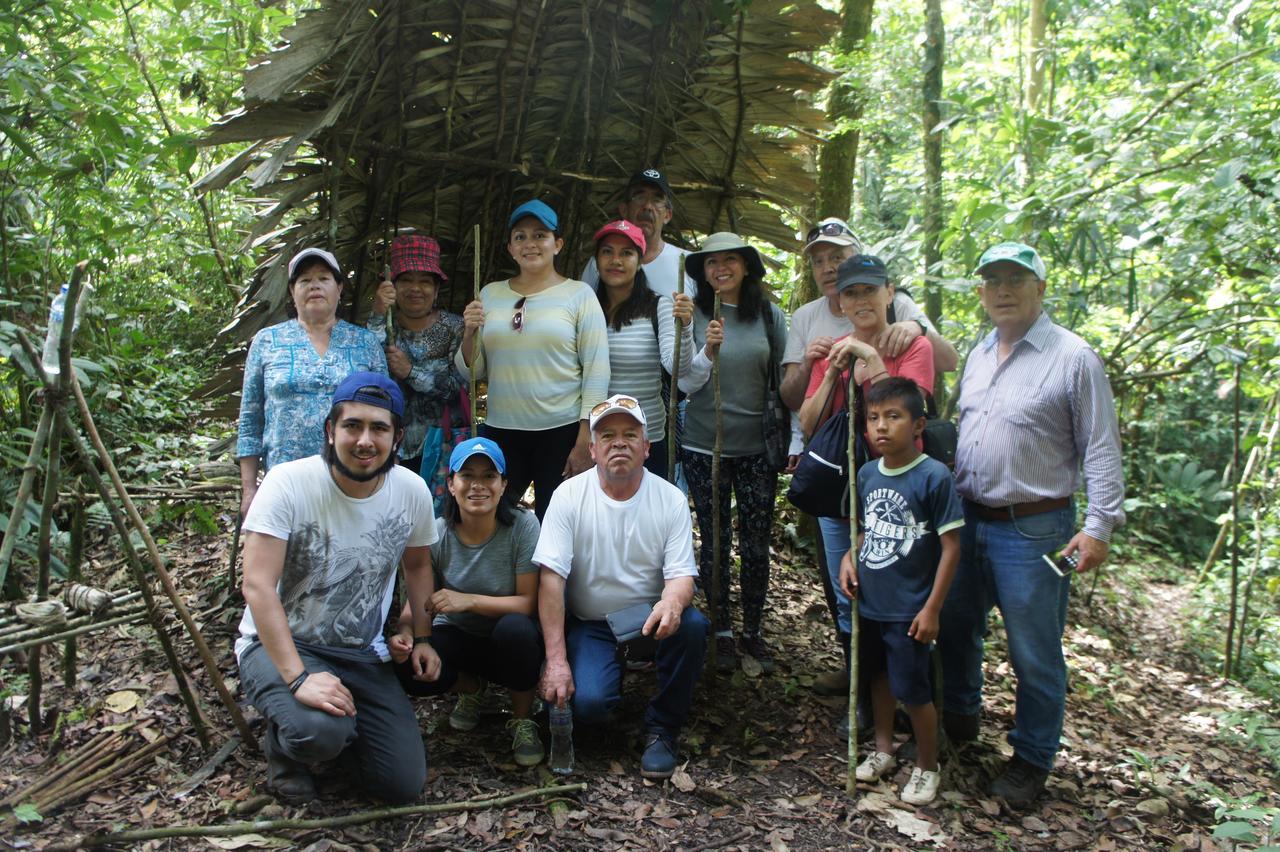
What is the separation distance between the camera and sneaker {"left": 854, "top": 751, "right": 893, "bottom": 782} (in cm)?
333

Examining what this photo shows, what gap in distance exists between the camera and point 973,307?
22.1 ft

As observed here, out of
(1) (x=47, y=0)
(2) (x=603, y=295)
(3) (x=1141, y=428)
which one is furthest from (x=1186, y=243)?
(3) (x=1141, y=428)

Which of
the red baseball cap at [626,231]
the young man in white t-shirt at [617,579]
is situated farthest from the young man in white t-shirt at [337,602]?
the red baseball cap at [626,231]

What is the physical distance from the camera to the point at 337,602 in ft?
10.2

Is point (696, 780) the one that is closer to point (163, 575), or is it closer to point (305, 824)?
point (305, 824)

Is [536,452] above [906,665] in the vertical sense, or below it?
above

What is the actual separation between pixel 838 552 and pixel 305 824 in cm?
A: 219

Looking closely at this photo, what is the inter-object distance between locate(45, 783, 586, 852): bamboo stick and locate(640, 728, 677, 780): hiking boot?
27 centimetres

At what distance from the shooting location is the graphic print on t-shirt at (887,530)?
10.4 feet

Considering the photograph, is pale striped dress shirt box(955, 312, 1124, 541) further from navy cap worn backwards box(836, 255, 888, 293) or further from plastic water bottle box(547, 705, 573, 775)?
plastic water bottle box(547, 705, 573, 775)

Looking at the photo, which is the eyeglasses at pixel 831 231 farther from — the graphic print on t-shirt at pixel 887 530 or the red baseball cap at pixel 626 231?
the graphic print on t-shirt at pixel 887 530

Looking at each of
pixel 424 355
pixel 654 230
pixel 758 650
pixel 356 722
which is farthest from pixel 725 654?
pixel 654 230

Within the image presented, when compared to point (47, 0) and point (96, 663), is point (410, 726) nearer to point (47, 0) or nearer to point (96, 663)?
point (96, 663)

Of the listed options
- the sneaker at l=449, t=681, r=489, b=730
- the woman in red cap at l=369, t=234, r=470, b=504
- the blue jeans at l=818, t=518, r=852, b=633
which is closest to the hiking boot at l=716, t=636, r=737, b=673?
the blue jeans at l=818, t=518, r=852, b=633
